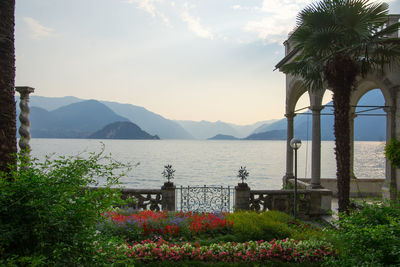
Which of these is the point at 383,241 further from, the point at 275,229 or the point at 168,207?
the point at 168,207

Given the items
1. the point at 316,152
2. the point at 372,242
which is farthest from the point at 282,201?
the point at 372,242

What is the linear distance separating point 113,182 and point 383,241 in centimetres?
335

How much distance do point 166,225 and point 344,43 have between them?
24.9ft

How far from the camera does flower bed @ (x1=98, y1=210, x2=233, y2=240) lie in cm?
662

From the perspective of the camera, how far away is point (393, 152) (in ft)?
31.0

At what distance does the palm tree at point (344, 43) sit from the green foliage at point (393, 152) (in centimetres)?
245

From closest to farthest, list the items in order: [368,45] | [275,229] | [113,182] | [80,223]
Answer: [80,223]
[113,182]
[275,229]
[368,45]

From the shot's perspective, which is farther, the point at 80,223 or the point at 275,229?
the point at 275,229

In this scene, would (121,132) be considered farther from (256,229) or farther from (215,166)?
(256,229)

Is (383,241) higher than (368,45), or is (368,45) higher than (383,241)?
(368,45)

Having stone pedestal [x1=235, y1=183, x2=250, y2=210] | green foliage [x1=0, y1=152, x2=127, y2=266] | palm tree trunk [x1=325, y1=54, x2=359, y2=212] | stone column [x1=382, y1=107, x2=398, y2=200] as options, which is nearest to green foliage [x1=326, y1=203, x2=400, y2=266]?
green foliage [x1=0, y1=152, x2=127, y2=266]

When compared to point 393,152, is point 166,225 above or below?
below

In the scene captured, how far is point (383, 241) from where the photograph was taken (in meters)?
3.33

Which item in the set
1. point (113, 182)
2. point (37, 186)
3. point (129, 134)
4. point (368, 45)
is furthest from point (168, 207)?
point (129, 134)
